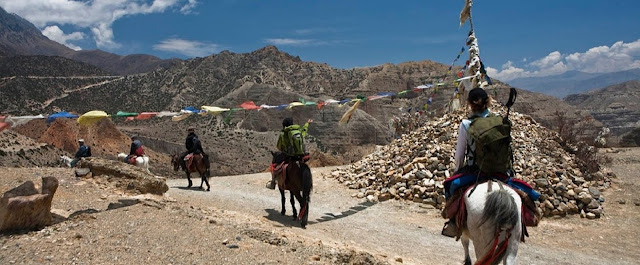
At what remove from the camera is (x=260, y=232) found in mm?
6215

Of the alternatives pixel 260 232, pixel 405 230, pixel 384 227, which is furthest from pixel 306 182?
pixel 405 230

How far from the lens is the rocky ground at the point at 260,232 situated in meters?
5.08

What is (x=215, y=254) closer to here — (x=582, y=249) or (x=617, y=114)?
(x=582, y=249)

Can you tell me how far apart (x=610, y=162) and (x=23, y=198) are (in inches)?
840

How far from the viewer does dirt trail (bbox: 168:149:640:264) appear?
7.48 meters

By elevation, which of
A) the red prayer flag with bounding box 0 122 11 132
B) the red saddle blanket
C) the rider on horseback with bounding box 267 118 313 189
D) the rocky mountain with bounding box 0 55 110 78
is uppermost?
the rocky mountain with bounding box 0 55 110 78

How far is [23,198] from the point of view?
17.4 feet

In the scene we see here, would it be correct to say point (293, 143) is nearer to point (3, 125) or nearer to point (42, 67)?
point (3, 125)

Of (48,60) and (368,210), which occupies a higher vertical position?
(48,60)

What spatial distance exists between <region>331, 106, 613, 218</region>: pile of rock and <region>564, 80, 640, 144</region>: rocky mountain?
297 ft

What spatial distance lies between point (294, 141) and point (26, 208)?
4429 millimetres

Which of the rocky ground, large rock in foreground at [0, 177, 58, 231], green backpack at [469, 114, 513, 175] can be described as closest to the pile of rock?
the rocky ground

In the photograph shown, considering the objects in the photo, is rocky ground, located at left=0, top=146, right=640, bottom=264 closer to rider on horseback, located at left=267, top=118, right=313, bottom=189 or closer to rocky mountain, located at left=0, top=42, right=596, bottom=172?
rider on horseback, located at left=267, top=118, right=313, bottom=189

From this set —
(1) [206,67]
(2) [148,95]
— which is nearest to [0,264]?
(2) [148,95]
